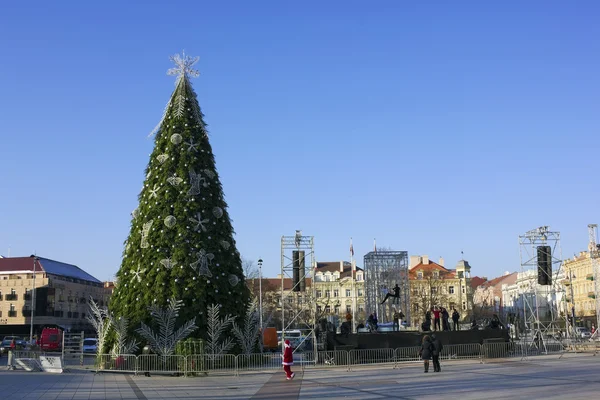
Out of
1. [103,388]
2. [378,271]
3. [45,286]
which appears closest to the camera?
[103,388]

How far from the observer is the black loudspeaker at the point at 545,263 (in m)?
34.0

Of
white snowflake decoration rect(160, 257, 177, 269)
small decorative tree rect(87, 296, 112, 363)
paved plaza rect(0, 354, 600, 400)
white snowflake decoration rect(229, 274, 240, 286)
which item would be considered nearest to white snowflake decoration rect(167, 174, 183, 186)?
white snowflake decoration rect(160, 257, 177, 269)

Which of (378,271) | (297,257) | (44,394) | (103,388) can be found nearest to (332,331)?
(297,257)

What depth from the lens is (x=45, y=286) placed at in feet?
255

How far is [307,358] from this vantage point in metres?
30.4

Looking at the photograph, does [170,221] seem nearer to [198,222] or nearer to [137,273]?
[198,222]

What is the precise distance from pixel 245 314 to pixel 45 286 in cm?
5779

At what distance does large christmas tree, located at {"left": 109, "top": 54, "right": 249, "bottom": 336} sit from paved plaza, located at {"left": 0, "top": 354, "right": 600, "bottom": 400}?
3.38 metres

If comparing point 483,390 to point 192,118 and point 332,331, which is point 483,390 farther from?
point 192,118

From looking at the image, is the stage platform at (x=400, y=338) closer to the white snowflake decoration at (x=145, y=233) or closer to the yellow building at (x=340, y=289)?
the white snowflake decoration at (x=145, y=233)

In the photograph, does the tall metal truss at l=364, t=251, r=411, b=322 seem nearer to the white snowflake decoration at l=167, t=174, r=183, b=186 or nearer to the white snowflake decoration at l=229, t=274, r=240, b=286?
the white snowflake decoration at l=229, t=274, r=240, b=286

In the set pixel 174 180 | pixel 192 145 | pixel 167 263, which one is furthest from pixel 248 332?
pixel 192 145

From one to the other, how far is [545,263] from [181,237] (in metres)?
20.1

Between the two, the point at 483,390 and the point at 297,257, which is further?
the point at 297,257
